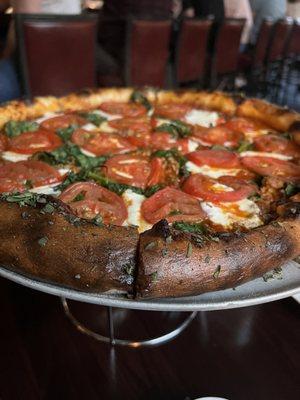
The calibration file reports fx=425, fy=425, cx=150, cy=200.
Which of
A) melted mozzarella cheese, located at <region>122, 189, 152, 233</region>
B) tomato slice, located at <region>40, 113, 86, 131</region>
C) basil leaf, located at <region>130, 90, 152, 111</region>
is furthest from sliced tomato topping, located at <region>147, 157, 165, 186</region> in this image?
basil leaf, located at <region>130, 90, 152, 111</region>

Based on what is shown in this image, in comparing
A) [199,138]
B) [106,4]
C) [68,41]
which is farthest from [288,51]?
[199,138]

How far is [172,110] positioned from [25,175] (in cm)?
105

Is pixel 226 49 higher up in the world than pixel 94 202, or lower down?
lower down

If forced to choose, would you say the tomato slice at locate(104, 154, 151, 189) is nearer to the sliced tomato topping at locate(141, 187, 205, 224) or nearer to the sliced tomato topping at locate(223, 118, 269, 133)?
the sliced tomato topping at locate(141, 187, 205, 224)

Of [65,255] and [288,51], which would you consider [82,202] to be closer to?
[65,255]

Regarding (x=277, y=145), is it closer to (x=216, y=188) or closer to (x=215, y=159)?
(x=215, y=159)

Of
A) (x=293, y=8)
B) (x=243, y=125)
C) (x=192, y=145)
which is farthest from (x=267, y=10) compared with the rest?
(x=192, y=145)

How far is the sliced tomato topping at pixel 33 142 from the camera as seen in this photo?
176 centimetres

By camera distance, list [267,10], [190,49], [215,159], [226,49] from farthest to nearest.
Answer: [267,10] → [226,49] → [190,49] → [215,159]

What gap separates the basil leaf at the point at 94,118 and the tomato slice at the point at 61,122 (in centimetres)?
4

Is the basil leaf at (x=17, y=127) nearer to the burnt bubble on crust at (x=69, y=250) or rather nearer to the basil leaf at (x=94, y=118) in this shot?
the basil leaf at (x=94, y=118)

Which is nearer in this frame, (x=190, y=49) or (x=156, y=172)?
(x=156, y=172)

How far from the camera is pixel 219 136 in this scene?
202 centimetres

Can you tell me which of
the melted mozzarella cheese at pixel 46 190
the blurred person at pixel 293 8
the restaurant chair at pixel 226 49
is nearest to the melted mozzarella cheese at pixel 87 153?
the melted mozzarella cheese at pixel 46 190
